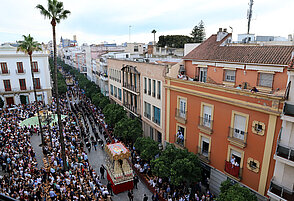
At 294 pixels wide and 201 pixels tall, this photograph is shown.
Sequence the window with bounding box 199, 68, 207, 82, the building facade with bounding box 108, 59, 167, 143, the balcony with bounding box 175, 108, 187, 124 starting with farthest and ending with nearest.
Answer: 1. the building facade with bounding box 108, 59, 167, 143
2. the window with bounding box 199, 68, 207, 82
3. the balcony with bounding box 175, 108, 187, 124

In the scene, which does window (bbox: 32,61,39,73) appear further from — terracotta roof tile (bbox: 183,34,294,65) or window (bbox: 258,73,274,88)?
window (bbox: 258,73,274,88)

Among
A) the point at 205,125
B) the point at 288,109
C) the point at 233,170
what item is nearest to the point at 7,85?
the point at 205,125

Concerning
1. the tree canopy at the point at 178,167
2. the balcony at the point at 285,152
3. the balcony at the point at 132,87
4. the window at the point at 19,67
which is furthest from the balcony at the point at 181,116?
the window at the point at 19,67

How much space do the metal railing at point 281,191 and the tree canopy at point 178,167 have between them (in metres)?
5.25

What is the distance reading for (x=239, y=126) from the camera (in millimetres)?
15625

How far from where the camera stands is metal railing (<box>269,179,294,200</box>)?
1199 cm

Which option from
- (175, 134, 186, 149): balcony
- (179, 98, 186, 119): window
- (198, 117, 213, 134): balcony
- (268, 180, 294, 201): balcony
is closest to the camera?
(268, 180, 294, 201): balcony

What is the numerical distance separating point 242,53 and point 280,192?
36.6 ft

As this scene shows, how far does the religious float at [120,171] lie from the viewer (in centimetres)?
1886

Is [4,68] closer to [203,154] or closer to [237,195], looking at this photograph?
[203,154]

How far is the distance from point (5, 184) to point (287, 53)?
23.9 metres

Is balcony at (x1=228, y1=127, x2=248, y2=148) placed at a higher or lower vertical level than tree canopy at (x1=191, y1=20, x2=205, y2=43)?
lower

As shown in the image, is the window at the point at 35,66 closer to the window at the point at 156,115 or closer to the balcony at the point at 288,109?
the window at the point at 156,115

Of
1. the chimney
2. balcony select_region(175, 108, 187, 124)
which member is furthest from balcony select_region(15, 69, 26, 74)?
the chimney
